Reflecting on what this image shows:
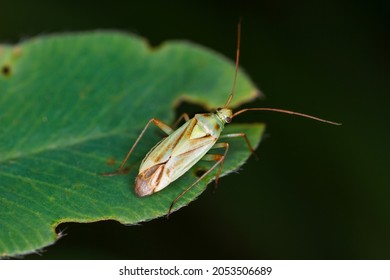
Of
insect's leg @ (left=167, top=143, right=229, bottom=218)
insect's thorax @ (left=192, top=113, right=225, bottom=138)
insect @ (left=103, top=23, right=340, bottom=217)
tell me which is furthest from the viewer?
insect's thorax @ (left=192, top=113, right=225, bottom=138)

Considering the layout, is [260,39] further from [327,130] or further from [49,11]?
[49,11]

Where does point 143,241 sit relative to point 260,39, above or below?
below

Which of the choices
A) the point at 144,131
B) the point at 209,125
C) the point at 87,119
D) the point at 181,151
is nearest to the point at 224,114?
the point at 209,125

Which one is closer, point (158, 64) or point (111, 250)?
point (111, 250)

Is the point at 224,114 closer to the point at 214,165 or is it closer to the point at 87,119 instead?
the point at 214,165

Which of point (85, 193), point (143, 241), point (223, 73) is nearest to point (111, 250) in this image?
point (143, 241)

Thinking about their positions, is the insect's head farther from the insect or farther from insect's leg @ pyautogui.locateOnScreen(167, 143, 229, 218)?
insect's leg @ pyautogui.locateOnScreen(167, 143, 229, 218)

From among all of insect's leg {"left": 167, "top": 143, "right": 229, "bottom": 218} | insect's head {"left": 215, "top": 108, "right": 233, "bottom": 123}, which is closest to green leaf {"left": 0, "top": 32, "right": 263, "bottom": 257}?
insect's leg {"left": 167, "top": 143, "right": 229, "bottom": 218}
